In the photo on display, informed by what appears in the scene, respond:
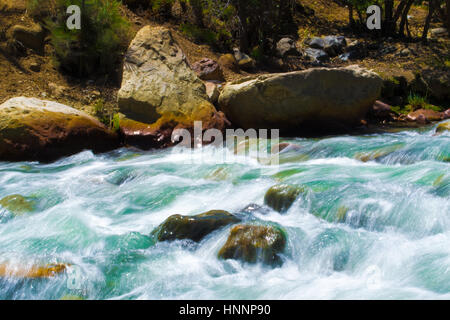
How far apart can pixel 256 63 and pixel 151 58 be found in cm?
333

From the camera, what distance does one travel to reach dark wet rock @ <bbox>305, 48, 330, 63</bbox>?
1198 cm

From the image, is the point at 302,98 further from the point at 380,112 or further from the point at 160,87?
the point at 160,87

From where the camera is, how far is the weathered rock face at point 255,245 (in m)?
3.60

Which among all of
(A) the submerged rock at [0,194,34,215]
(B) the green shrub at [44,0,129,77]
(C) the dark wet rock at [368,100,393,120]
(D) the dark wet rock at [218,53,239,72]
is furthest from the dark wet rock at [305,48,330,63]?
(A) the submerged rock at [0,194,34,215]

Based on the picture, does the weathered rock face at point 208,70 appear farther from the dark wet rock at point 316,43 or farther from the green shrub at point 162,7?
the dark wet rock at point 316,43

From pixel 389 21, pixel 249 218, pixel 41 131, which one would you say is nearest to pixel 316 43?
pixel 389 21

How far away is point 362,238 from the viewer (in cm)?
384

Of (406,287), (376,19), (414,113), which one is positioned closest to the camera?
(406,287)

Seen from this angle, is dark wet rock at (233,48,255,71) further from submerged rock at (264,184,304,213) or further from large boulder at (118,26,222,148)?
submerged rock at (264,184,304,213)

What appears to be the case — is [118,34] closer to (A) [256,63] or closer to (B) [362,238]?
(A) [256,63]

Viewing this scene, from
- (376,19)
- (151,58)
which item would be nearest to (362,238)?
(151,58)

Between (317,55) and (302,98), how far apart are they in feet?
15.8

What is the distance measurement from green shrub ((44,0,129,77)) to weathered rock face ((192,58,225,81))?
1568 mm
